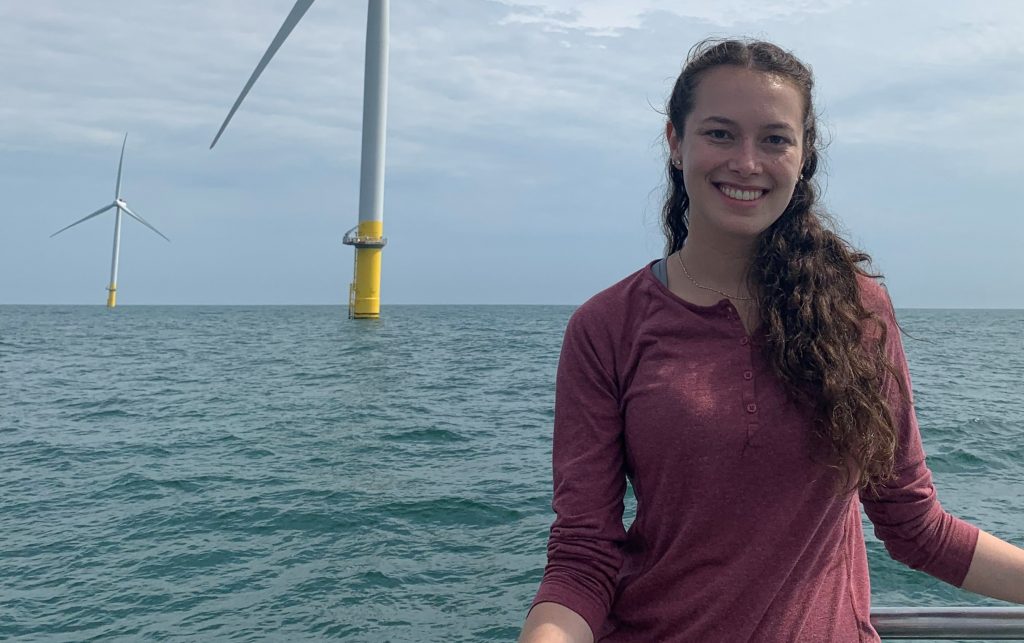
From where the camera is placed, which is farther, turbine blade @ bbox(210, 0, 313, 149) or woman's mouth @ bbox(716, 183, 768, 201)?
turbine blade @ bbox(210, 0, 313, 149)

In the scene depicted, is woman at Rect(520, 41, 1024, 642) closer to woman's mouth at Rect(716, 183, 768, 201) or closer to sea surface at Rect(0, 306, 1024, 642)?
woman's mouth at Rect(716, 183, 768, 201)

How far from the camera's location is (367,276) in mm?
43688

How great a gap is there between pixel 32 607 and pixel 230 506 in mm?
3100

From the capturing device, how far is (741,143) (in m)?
1.70

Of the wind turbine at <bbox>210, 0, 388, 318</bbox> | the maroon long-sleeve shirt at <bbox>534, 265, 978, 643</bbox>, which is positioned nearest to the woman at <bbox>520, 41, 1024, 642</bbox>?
the maroon long-sleeve shirt at <bbox>534, 265, 978, 643</bbox>

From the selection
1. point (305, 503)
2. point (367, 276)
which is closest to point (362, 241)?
point (367, 276)

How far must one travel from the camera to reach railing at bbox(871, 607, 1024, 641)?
1.78 metres

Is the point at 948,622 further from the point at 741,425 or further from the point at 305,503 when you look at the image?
the point at 305,503

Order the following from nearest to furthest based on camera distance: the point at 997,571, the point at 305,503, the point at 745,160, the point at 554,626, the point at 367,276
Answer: the point at 554,626, the point at 745,160, the point at 997,571, the point at 305,503, the point at 367,276

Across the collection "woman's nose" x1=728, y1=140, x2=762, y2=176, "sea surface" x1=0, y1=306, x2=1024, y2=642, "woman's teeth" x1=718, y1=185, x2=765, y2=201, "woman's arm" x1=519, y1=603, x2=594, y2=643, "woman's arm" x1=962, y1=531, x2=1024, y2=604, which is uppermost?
"woman's nose" x1=728, y1=140, x2=762, y2=176

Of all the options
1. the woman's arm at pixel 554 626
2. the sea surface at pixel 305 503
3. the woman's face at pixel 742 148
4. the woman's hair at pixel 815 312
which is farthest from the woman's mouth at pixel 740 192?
the sea surface at pixel 305 503

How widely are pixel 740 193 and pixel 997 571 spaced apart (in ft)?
3.03

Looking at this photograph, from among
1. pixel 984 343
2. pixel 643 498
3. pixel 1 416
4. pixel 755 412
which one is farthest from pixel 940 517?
pixel 984 343

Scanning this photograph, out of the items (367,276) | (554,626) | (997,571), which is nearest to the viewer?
(554,626)
